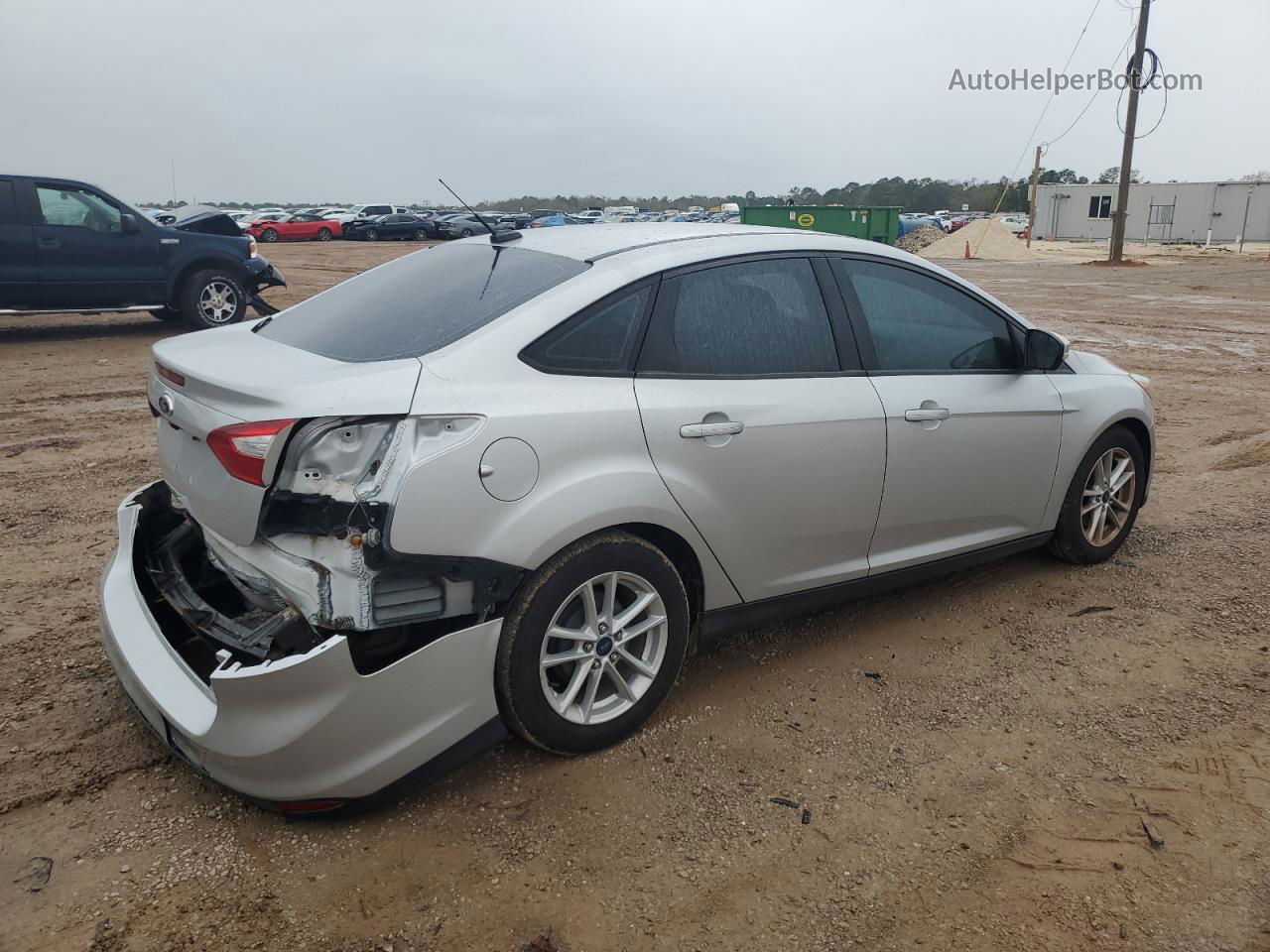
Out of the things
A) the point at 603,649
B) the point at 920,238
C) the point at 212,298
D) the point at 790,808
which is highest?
the point at 920,238

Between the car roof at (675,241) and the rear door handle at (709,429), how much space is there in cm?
59

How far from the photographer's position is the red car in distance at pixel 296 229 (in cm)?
4091

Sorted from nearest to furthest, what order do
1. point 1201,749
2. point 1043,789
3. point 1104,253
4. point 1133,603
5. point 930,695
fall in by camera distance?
1. point 1043,789
2. point 1201,749
3. point 930,695
4. point 1133,603
5. point 1104,253

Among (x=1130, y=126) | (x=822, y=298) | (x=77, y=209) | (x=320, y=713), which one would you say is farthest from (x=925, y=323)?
(x=1130, y=126)

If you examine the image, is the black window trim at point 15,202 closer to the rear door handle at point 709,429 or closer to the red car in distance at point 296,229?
the rear door handle at point 709,429

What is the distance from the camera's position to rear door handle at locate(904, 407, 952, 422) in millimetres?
3730

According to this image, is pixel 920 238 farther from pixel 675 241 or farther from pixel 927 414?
pixel 675 241

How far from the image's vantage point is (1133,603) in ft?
14.4

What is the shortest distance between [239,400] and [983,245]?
125 feet

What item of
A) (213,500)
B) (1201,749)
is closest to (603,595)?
(213,500)

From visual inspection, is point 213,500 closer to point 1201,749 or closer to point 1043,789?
point 1043,789

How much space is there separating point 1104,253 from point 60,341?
36.9 metres

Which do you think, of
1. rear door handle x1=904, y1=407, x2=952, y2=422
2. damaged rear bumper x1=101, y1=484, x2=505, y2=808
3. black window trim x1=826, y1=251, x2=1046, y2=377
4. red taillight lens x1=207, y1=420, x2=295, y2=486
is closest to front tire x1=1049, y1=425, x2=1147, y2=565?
black window trim x1=826, y1=251, x2=1046, y2=377

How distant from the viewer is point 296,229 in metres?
41.2
